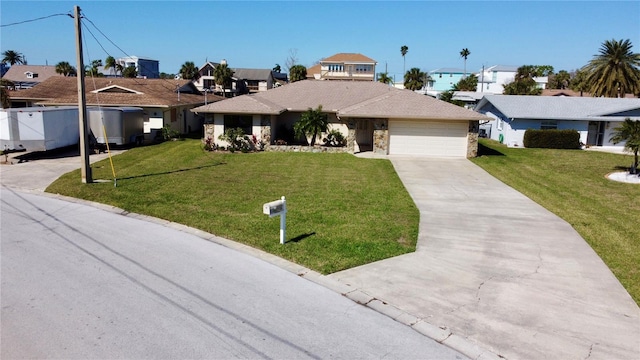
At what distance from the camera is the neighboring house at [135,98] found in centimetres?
3191

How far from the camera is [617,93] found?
47656mm

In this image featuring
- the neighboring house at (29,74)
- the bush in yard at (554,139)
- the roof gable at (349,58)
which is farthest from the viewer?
the roof gable at (349,58)

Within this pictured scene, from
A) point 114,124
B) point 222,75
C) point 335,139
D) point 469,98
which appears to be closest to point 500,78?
point 469,98

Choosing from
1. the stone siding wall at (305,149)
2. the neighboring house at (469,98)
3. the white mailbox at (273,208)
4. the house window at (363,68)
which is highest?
the house window at (363,68)

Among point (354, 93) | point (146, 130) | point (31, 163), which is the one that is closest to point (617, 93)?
point (354, 93)

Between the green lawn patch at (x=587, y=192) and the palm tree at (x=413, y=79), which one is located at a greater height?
the palm tree at (x=413, y=79)

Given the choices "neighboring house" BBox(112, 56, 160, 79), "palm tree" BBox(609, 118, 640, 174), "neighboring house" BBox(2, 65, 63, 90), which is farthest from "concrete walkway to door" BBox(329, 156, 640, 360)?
"neighboring house" BBox(112, 56, 160, 79)

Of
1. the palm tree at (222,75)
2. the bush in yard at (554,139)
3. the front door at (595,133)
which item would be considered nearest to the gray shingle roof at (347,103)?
the bush in yard at (554,139)

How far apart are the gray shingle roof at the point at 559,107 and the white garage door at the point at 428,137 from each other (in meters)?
8.07

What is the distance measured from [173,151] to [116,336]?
832 inches

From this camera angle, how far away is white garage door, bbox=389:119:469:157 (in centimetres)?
2695

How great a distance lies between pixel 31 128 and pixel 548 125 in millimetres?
32436

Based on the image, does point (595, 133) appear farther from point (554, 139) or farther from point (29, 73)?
point (29, 73)

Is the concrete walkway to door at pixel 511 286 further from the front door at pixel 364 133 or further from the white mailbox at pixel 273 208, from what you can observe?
the front door at pixel 364 133
